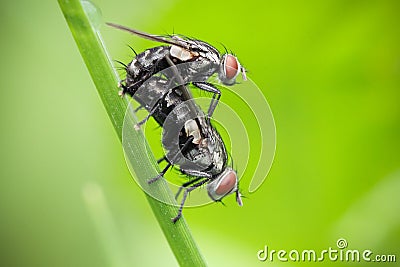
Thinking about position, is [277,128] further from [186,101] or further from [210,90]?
[186,101]

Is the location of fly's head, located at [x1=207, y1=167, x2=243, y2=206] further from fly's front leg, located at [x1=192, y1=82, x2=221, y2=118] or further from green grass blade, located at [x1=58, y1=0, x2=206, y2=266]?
green grass blade, located at [x1=58, y1=0, x2=206, y2=266]

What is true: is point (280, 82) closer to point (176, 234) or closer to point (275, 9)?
point (275, 9)

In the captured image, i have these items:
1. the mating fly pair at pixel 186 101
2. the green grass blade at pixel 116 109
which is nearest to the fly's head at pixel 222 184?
the mating fly pair at pixel 186 101

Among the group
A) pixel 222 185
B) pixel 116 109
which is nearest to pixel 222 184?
pixel 222 185

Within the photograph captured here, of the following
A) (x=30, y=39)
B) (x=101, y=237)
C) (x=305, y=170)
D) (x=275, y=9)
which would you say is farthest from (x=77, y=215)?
(x=275, y=9)

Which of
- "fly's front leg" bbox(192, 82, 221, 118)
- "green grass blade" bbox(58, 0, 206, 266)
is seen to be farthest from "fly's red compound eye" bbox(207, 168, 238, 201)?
"green grass blade" bbox(58, 0, 206, 266)

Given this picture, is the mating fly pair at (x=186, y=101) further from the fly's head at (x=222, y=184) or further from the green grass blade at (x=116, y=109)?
the green grass blade at (x=116, y=109)

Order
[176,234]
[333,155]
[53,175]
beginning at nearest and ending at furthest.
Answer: [176,234] < [333,155] < [53,175]
